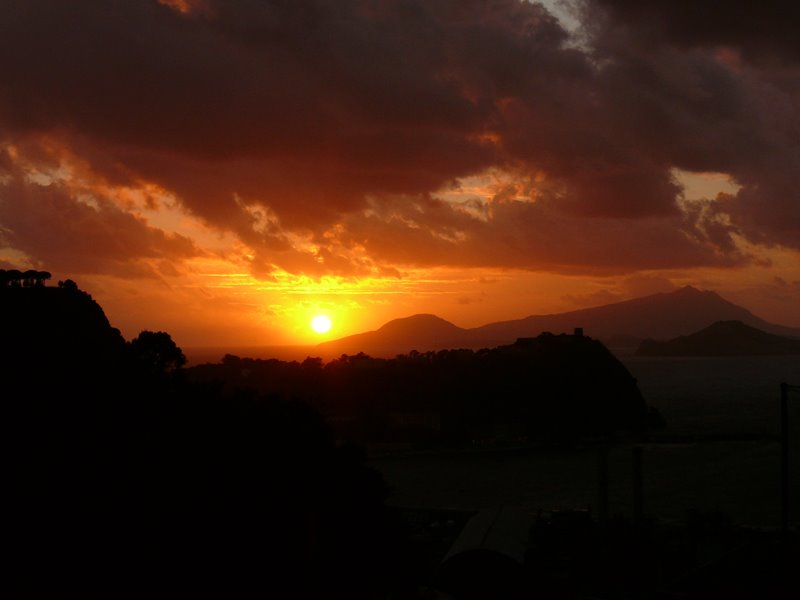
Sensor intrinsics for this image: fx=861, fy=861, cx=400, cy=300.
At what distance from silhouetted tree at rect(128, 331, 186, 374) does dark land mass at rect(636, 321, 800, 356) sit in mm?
168298

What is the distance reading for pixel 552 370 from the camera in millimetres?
52906

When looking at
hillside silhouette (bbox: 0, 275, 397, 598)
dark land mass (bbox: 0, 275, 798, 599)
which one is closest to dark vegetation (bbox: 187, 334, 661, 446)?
dark land mass (bbox: 0, 275, 798, 599)

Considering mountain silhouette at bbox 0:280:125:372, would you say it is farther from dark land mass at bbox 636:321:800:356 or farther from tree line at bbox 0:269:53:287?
dark land mass at bbox 636:321:800:356

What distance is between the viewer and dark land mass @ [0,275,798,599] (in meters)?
8.57

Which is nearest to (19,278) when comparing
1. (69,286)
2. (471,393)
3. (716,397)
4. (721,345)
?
(69,286)

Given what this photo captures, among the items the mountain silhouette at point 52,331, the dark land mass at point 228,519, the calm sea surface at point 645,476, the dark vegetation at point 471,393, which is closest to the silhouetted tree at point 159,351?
the dark land mass at point 228,519

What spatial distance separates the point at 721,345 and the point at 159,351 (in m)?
184

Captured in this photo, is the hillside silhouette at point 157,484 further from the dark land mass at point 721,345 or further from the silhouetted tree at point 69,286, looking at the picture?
the dark land mass at point 721,345

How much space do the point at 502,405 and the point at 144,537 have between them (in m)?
41.5

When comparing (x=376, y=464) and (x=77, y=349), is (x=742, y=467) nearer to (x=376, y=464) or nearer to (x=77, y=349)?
(x=376, y=464)

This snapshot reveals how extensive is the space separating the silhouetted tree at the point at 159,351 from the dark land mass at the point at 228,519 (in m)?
0.91

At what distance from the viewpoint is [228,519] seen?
33.1 feet

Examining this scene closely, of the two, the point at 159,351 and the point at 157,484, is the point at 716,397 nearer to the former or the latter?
the point at 159,351

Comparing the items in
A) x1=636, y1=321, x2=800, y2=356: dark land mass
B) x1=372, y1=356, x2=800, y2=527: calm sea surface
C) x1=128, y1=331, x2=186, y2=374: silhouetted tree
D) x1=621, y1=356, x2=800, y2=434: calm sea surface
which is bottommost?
x1=372, y1=356, x2=800, y2=527: calm sea surface
